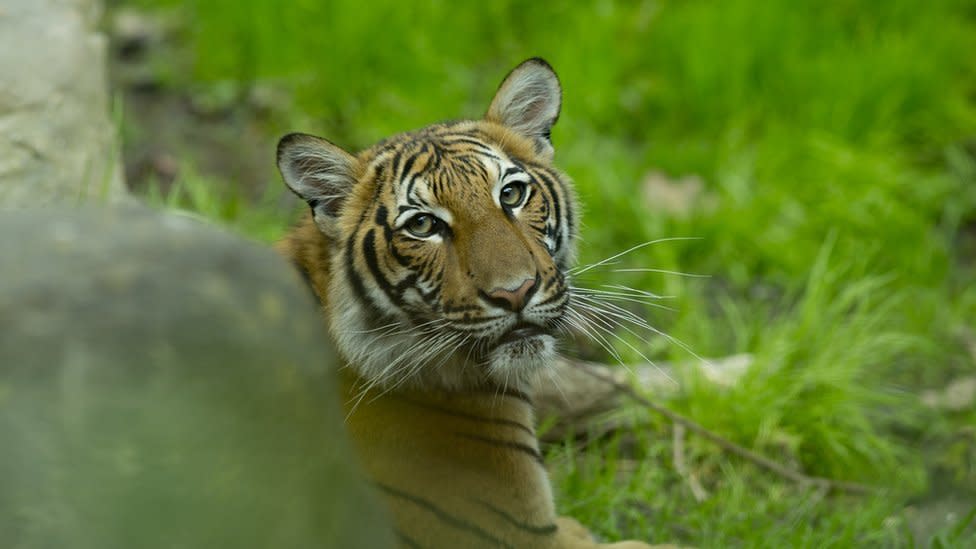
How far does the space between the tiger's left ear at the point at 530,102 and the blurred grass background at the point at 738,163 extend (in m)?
1.19

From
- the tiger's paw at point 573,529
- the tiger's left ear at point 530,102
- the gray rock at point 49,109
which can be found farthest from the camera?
the gray rock at point 49,109

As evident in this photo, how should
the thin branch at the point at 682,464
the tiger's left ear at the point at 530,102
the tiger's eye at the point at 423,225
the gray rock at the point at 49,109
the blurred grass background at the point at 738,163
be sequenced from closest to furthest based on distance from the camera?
the tiger's eye at the point at 423,225 → the tiger's left ear at the point at 530,102 → the gray rock at the point at 49,109 → the thin branch at the point at 682,464 → the blurred grass background at the point at 738,163

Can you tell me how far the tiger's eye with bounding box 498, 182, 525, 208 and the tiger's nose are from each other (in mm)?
270

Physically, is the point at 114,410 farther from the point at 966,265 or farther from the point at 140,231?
the point at 966,265

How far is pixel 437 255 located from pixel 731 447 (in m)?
1.69

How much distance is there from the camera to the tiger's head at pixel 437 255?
2.42 m

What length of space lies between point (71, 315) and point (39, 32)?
245cm

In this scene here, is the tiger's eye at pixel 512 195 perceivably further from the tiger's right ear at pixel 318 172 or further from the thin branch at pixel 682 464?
the thin branch at pixel 682 464

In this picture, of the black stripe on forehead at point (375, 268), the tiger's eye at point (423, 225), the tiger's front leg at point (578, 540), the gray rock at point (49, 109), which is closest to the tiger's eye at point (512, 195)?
the tiger's eye at point (423, 225)

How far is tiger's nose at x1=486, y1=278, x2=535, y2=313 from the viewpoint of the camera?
92.7 inches

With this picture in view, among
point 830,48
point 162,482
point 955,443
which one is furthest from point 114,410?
point 830,48

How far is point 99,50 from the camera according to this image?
3891mm

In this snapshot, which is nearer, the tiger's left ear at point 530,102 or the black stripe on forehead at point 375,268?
the black stripe on forehead at point 375,268

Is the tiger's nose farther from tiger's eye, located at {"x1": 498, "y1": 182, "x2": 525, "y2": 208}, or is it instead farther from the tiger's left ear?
the tiger's left ear
